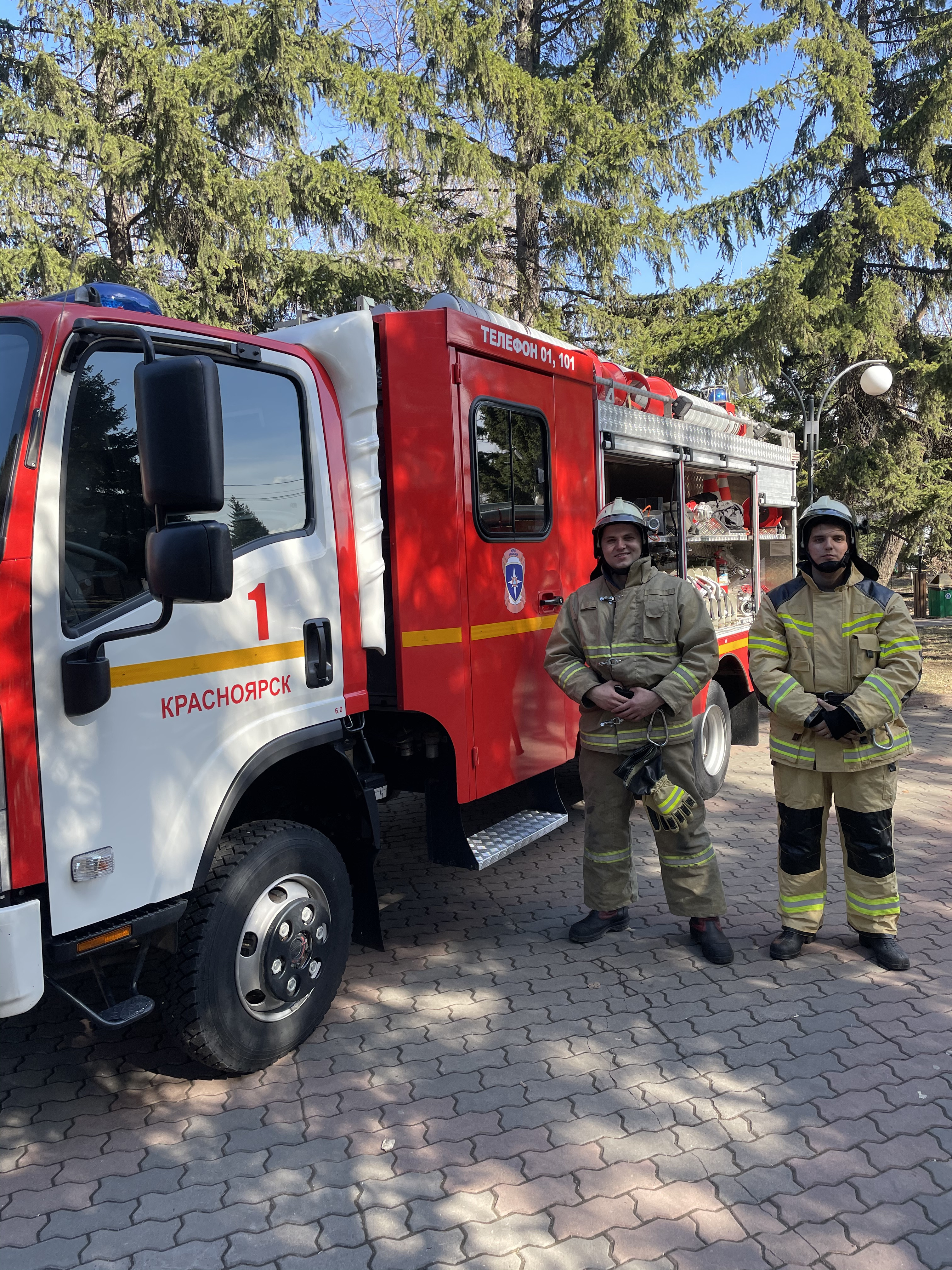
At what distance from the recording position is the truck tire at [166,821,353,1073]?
3.06m

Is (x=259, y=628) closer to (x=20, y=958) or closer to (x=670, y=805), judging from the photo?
(x=20, y=958)

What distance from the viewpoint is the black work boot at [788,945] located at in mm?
4172

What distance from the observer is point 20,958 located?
2.43 m

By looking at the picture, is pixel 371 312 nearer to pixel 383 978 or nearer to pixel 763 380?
pixel 383 978

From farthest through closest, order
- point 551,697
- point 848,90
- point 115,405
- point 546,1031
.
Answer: point 848,90 → point 551,697 → point 546,1031 → point 115,405

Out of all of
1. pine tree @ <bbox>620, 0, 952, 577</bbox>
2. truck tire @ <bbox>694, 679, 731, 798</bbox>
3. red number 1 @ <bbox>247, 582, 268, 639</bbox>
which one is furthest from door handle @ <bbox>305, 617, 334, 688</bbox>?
pine tree @ <bbox>620, 0, 952, 577</bbox>

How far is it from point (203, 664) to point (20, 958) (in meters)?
0.99

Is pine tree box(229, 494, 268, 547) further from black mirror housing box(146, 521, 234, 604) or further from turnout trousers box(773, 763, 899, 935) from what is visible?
turnout trousers box(773, 763, 899, 935)

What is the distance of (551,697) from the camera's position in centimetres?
489

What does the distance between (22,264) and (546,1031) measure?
904 centimetres

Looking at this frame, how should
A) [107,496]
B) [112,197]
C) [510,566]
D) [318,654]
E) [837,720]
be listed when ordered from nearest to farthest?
[107,496], [318,654], [837,720], [510,566], [112,197]

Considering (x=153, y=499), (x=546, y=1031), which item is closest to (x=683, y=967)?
(x=546, y=1031)

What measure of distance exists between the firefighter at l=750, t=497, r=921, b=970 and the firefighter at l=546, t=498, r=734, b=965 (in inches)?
12.3

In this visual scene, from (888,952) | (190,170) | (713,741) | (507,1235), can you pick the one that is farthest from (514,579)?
(190,170)
